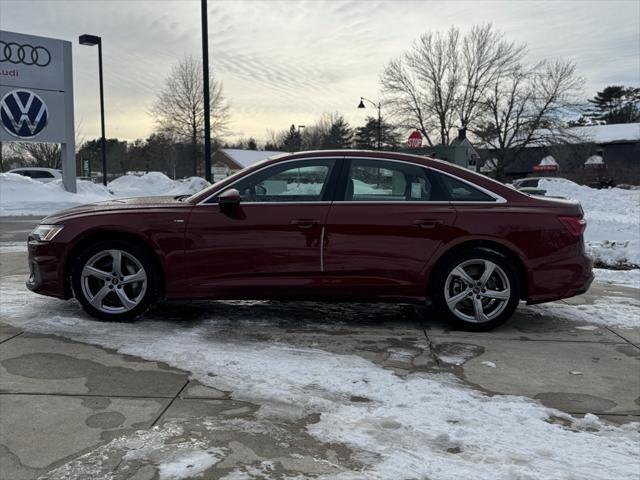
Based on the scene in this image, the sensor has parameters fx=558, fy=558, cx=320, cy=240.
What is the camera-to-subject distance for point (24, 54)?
20109mm

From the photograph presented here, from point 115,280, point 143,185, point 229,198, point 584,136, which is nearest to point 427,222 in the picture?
point 229,198

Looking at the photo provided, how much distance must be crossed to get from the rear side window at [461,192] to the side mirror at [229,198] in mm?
1801

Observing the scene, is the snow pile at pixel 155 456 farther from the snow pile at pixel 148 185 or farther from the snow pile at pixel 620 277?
the snow pile at pixel 148 185

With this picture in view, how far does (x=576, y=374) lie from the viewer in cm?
402

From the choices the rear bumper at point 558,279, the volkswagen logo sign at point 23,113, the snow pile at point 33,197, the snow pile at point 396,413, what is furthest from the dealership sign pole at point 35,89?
the rear bumper at point 558,279

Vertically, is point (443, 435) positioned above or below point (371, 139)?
below

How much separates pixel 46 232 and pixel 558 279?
457 cm

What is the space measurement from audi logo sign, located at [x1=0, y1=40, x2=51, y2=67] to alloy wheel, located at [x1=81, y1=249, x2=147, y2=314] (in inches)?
729

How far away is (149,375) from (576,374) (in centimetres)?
302

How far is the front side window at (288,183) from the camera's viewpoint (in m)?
4.93

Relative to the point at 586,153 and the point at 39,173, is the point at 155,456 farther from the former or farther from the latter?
the point at 586,153

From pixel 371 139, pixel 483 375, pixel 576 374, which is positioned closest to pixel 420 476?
pixel 483 375

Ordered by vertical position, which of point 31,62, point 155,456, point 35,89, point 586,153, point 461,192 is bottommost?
point 155,456

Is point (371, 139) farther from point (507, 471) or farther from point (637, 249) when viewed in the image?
point (507, 471)
